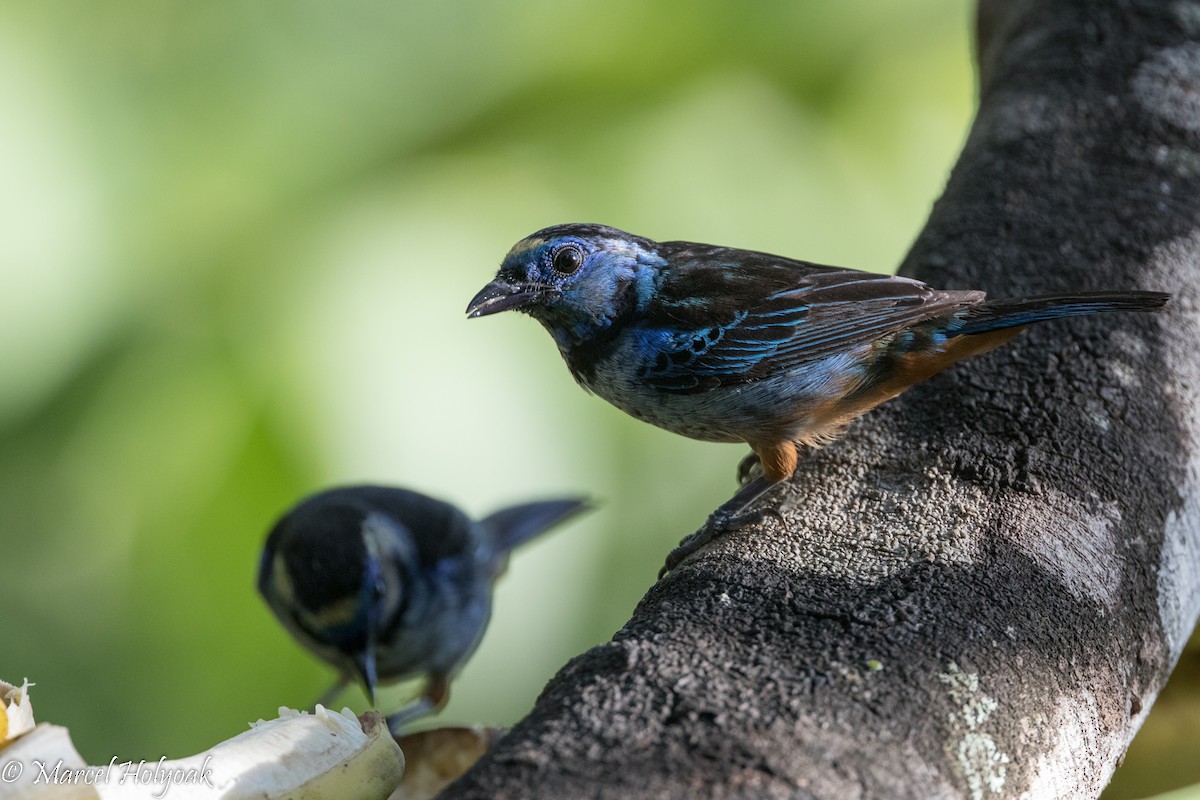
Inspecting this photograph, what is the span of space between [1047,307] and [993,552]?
69 cm

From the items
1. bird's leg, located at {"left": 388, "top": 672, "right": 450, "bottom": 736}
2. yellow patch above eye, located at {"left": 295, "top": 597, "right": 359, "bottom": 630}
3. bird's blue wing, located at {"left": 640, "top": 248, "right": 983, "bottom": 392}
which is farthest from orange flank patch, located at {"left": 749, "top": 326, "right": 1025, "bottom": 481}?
bird's leg, located at {"left": 388, "top": 672, "right": 450, "bottom": 736}

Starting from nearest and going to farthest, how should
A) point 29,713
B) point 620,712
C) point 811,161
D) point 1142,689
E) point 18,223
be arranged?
point 620,712, point 29,713, point 1142,689, point 18,223, point 811,161

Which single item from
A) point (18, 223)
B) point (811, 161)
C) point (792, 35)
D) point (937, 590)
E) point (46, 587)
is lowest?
point (46, 587)

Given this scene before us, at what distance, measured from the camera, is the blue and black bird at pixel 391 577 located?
4422 mm

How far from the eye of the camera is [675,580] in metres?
2.12

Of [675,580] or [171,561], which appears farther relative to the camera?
[171,561]

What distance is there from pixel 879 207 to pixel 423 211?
231 centimetres

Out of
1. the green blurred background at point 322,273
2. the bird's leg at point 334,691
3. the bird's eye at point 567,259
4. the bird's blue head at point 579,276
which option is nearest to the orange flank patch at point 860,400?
the bird's blue head at point 579,276

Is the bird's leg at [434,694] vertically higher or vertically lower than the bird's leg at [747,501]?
lower

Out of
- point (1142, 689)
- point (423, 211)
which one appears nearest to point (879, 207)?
point (423, 211)

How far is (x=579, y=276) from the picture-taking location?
9.86 ft

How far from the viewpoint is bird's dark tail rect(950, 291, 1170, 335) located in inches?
94.5

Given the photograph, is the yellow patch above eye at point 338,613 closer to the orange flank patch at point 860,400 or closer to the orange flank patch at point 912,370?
the orange flank patch at point 860,400

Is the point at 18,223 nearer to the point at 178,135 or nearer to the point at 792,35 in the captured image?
the point at 178,135
